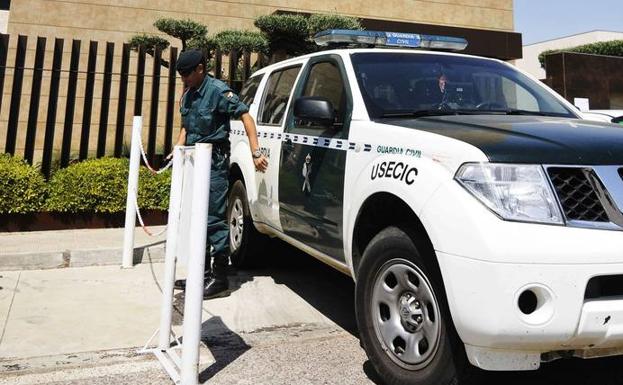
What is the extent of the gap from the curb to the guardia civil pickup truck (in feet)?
8.10

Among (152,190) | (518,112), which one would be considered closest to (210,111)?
(518,112)

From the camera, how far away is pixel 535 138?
101 inches

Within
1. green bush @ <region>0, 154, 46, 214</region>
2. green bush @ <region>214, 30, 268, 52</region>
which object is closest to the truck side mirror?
green bush @ <region>0, 154, 46, 214</region>

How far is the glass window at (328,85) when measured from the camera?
368 cm

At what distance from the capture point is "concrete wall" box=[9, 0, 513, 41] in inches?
546

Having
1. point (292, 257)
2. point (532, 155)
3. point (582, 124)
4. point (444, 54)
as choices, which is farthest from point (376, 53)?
point (292, 257)

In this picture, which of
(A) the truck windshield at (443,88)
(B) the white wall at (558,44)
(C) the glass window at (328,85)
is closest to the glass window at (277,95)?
(C) the glass window at (328,85)

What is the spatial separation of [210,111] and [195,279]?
1.96 m

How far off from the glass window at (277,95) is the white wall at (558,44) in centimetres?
4274

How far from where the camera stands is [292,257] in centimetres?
596

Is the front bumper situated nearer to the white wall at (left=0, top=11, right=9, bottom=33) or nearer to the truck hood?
the truck hood

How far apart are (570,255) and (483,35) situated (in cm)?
1666

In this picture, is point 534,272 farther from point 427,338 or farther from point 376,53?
point 376,53

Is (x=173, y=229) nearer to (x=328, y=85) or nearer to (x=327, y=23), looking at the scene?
(x=328, y=85)
